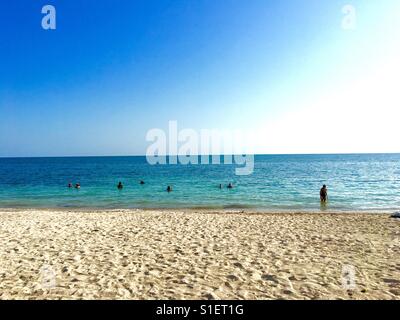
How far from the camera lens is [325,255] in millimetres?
8742

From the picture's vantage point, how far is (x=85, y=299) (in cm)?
578

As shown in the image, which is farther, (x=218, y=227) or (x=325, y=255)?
(x=218, y=227)

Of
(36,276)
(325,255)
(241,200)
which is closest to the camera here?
(36,276)

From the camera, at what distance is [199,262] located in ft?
26.3

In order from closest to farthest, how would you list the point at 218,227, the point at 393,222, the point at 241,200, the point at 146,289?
1. the point at 146,289
2. the point at 218,227
3. the point at 393,222
4. the point at 241,200

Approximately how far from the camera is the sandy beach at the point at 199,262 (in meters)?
6.16

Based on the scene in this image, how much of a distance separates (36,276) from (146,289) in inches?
119

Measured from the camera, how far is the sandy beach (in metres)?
6.16
